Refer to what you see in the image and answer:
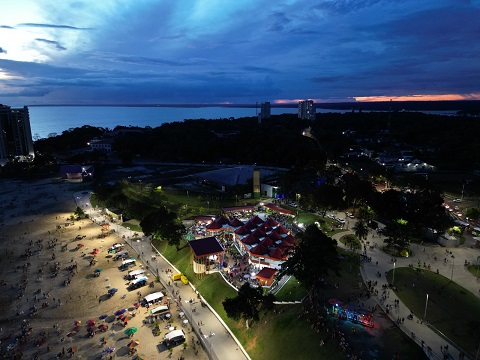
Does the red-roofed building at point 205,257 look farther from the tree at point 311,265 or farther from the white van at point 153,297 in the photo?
the tree at point 311,265

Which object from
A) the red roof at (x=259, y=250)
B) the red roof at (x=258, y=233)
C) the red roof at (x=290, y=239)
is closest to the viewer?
the red roof at (x=259, y=250)

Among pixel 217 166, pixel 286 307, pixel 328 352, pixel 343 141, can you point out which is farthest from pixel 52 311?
pixel 343 141

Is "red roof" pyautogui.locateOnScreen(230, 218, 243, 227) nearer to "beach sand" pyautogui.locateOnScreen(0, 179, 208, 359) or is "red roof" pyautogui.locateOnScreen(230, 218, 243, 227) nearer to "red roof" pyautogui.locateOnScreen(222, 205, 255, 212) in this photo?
"red roof" pyautogui.locateOnScreen(222, 205, 255, 212)

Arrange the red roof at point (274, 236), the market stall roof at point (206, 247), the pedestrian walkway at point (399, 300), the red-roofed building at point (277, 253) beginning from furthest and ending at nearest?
the red roof at point (274, 236) → the market stall roof at point (206, 247) → the red-roofed building at point (277, 253) → the pedestrian walkway at point (399, 300)

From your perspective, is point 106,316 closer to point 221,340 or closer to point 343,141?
point 221,340

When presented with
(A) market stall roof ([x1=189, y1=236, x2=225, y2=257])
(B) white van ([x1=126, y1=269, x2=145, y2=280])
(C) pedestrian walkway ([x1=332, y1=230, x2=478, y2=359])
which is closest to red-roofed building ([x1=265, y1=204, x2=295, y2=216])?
(C) pedestrian walkway ([x1=332, y1=230, x2=478, y2=359])

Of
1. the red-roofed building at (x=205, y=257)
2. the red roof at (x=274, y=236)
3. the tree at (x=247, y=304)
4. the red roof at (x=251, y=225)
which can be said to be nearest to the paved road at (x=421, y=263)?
the red roof at (x=274, y=236)
